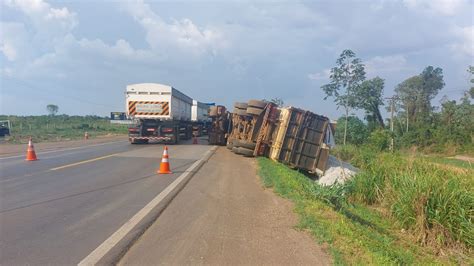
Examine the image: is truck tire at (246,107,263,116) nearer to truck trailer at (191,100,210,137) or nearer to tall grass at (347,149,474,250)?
tall grass at (347,149,474,250)

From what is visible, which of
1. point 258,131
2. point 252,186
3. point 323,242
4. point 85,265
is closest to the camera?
point 85,265

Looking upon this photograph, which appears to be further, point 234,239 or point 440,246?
point 440,246

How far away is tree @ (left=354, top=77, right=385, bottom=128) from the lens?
41875 millimetres

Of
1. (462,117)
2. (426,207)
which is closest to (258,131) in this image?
→ (426,207)

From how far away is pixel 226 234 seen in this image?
547cm

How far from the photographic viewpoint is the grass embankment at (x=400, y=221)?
5398mm

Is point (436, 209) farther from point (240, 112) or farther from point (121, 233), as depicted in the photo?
point (240, 112)

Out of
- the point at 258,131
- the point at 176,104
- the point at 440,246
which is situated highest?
the point at 176,104

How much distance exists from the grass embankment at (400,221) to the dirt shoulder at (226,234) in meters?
0.35

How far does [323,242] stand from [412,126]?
43.8 m

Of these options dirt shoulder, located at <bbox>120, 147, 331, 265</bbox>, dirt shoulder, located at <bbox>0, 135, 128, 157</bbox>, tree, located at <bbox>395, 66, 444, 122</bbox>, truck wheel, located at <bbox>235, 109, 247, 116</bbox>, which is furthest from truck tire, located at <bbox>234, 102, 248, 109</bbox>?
tree, located at <bbox>395, 66, 444, 122</bbox>

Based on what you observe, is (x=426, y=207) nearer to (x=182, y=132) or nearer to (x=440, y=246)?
(x=440, y=246)

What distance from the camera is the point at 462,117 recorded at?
4012cm

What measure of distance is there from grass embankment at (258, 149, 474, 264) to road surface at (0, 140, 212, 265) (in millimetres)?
3111
